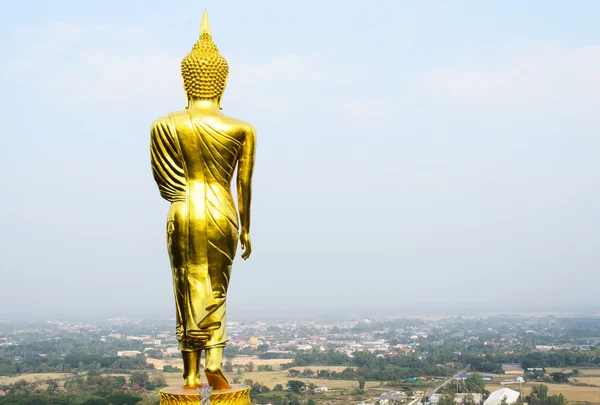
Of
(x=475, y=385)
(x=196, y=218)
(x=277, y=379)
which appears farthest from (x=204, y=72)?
(x=277, y=379)

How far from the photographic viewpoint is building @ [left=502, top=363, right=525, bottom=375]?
4916cm

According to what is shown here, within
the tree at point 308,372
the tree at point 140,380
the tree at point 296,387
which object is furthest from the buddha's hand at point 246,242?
the tree at point 308,372

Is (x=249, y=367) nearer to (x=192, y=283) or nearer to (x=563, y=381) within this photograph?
(x=563, y=381)

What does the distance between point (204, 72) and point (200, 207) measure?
1.24 meters

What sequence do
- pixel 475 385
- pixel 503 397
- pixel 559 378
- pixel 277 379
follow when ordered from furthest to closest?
1. pixel 559 378
2. pixel 277 379
3. pixel 475 385
4. pixel 503 397

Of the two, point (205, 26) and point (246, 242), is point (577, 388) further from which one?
point (205, 26)

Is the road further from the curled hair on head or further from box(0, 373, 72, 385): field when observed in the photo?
the curled hair on head

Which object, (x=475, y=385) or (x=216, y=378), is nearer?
(x=216, y=378)

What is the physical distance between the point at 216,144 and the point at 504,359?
5485 centimetres

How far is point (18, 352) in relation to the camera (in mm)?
65562

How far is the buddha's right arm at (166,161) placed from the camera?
6.29 m

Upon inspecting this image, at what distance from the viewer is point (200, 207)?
6285mm

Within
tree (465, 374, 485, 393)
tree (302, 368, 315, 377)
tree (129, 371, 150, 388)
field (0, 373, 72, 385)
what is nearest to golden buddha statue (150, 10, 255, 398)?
tree (129, 371, 150, 388)

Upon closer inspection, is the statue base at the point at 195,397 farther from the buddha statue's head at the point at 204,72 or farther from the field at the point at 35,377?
the field at the point at 35,377
